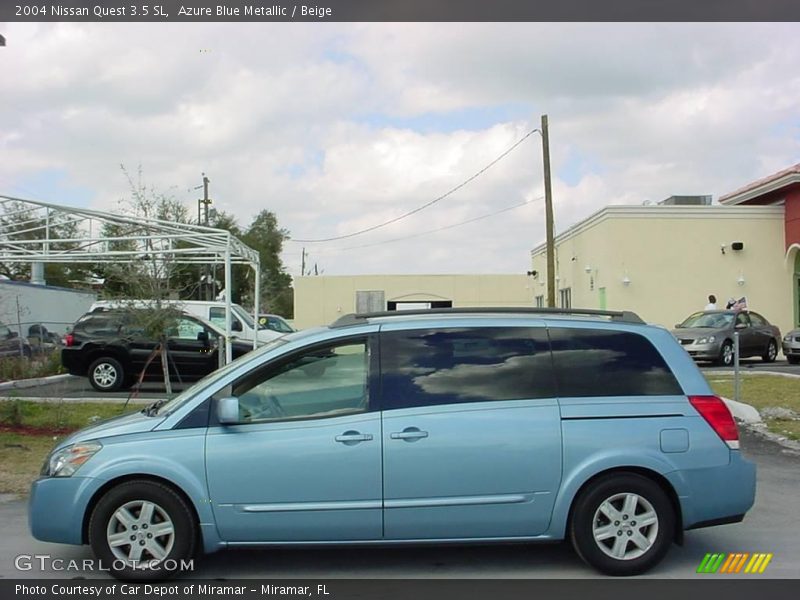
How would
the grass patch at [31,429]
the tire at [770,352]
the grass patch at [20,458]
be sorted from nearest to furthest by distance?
the grass patch at [20,458]
the grass patch at [31,429]
the tire at [770,352]

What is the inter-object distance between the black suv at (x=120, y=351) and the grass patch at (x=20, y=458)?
5.14m

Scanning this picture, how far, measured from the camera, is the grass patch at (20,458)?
819 cm

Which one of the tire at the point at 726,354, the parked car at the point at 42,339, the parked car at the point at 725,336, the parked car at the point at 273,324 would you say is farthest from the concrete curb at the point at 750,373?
A: the parked car at the point at 42,339

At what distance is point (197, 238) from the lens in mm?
13727

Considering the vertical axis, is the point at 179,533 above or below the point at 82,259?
below

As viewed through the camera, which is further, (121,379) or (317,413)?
(121,379)

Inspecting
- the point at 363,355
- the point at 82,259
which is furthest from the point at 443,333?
the point at 82,259

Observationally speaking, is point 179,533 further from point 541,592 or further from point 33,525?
point 541,592

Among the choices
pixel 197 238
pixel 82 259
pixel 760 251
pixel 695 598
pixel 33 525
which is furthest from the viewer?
pixel 760 251

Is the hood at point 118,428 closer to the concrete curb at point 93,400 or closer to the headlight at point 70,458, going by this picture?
the headlight at point 70,458

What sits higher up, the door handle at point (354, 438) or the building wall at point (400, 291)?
the building wall at point (400, 291)

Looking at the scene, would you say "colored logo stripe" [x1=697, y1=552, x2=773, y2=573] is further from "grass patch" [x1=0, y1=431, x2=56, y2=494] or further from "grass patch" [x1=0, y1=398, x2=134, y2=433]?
"grass patch" [x1=0, y1=398, x2=134, y2=433]

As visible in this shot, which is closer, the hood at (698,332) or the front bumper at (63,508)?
the front bumper at (63,508)

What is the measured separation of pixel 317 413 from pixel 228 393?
0.62 metres
